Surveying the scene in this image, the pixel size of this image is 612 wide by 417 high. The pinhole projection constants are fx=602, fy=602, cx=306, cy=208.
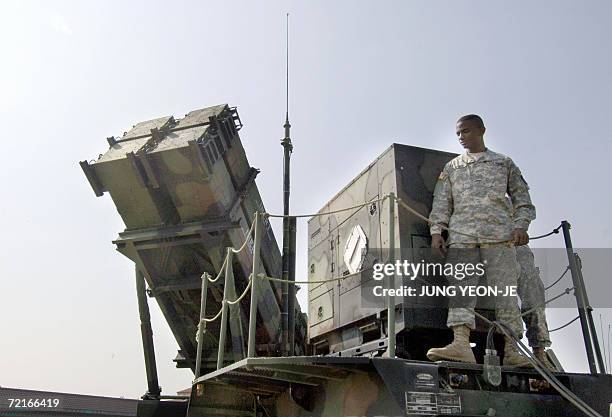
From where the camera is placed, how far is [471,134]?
13.4 ft

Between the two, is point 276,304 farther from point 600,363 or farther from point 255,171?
point 600,363

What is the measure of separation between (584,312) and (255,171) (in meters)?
4.39

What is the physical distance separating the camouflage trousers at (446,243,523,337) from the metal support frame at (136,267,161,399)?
4.48m

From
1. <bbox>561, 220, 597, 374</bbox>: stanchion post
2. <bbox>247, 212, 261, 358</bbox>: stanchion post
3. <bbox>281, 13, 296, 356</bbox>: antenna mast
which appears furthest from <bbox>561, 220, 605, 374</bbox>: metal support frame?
<bbox>281, 13, 296, 356</bbox>: antenna mast

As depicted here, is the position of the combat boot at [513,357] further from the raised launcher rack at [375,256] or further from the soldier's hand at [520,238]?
the soldier's hand at [520,238]

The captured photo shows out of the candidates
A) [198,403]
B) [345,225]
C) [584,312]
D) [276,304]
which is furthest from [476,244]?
[276,304]

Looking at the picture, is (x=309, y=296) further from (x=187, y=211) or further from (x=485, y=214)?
(x=485, y=214)

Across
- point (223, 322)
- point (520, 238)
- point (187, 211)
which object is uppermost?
point (187, 211)

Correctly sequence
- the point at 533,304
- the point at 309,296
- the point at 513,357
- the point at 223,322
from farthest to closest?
the point at 309,296, the point at 223,322, the point at 533,304, the point at 513,357

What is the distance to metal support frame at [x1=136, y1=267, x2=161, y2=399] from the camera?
23.7ft

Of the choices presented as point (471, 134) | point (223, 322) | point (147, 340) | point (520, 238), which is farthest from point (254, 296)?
point (147, 340)

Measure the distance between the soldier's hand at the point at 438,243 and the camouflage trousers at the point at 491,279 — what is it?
0.09 metres

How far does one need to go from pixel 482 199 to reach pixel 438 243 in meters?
0.40

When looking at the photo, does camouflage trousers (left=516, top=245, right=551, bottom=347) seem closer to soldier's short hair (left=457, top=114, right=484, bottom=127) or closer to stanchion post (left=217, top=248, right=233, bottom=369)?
soldier's short hair (left=457, top=114, right=484, bottom=127)
